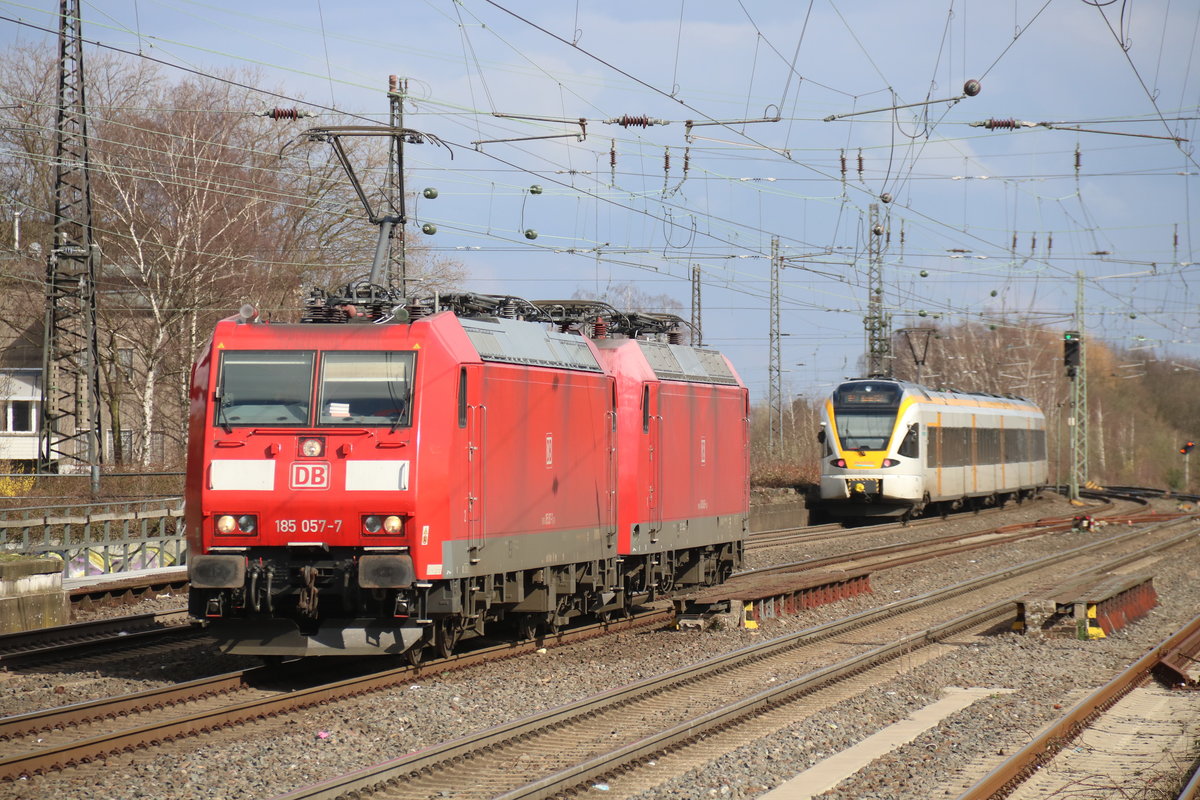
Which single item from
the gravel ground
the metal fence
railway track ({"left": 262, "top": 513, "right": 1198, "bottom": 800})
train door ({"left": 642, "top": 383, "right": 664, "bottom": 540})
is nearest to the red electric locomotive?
the gravel ground

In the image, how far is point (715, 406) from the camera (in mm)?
19016

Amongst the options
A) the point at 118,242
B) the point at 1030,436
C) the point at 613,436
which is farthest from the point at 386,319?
the point at 1030,436

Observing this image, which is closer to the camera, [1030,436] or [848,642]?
[848,642]

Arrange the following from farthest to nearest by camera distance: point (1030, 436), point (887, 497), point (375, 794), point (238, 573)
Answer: point (1030, 436)
point (887, 497)
point (238, 573)
point (375, 794)

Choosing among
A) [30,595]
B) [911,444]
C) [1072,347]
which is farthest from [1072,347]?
[30,595]

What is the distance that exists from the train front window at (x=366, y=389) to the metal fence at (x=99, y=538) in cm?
774

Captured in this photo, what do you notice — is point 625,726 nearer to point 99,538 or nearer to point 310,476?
point 310,476

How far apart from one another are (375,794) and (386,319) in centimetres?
523

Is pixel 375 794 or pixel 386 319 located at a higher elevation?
pixel 386 319

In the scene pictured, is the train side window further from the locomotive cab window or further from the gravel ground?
the locomotive cab window

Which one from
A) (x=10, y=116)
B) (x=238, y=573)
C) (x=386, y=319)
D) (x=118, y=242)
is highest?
(x=10, y=116)

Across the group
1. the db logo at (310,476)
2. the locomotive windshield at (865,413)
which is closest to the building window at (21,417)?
the locomotive windshield at (865,413)

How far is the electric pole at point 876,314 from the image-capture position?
1516 inches

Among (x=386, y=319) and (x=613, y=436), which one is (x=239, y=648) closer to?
(x=386, y=319)
